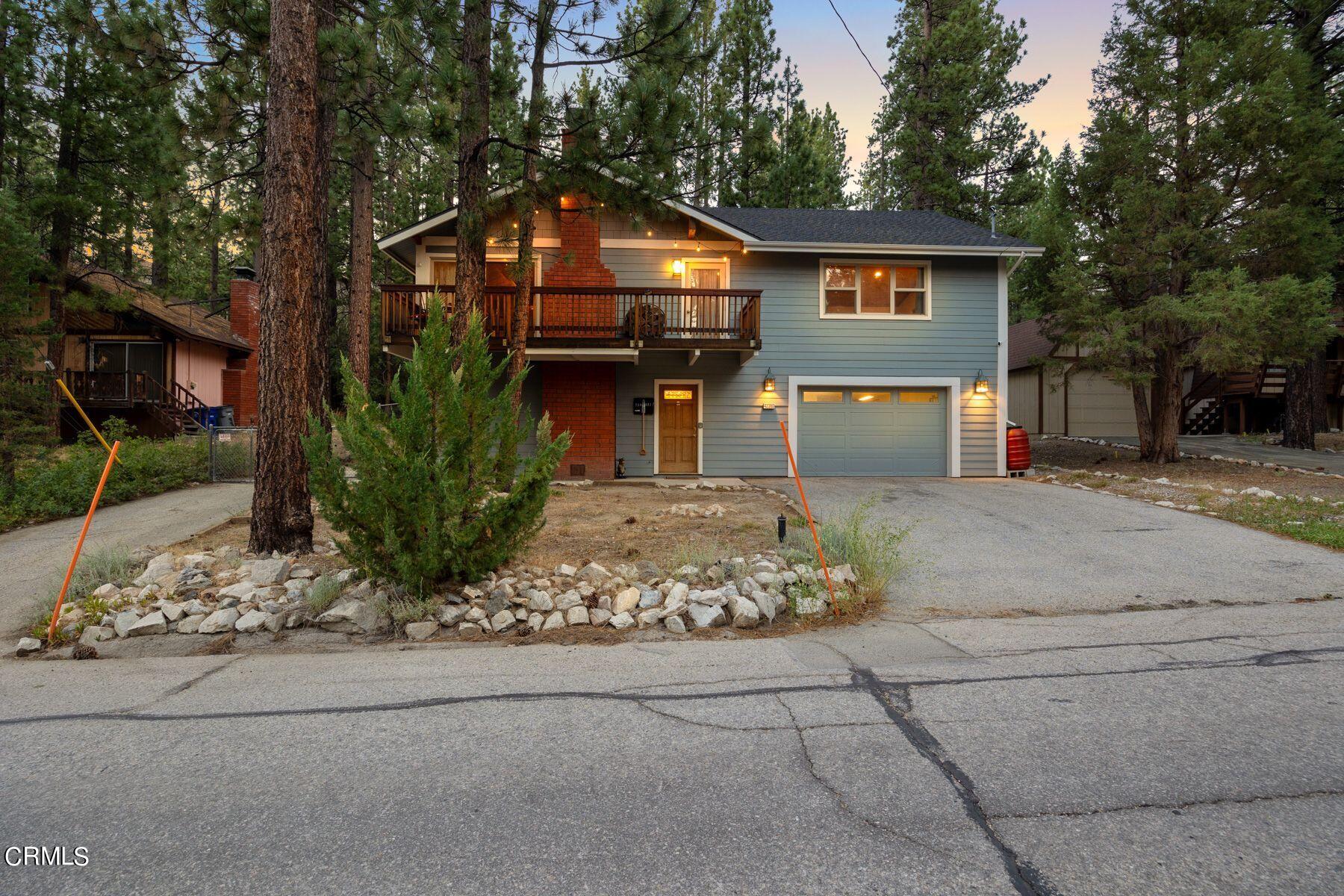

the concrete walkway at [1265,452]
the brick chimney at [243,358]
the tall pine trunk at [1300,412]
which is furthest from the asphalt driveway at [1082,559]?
the brick chimney at [243,358]

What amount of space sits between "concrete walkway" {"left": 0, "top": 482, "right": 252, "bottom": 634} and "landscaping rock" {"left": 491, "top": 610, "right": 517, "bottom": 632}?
11.7ft

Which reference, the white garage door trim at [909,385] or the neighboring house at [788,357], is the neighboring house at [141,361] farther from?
the white garage door trim at [909,385]

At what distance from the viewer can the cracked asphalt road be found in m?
2.11

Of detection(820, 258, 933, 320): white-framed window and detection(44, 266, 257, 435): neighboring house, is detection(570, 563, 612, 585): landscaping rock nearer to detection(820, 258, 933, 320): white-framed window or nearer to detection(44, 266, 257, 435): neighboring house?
detection(820, 258, 933, 320): white-framed window

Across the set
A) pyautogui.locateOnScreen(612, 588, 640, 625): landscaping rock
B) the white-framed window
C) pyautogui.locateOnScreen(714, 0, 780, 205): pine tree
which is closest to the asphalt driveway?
pyautogui.locateOnScreen(612, 588, 640, 625): landscaping rock

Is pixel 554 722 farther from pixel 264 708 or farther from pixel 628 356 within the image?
pixel 628 356

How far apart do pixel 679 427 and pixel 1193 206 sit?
11.7m

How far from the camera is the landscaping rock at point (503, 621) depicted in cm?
491

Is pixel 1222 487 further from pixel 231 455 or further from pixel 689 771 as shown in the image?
pixel 231 455

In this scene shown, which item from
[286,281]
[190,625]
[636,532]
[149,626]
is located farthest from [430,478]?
[636,532]

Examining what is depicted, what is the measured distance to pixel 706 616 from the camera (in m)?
5.04

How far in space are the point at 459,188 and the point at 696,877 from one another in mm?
8871

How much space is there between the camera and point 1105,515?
944 cm

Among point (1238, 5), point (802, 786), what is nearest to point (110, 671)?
point (802, 786)
